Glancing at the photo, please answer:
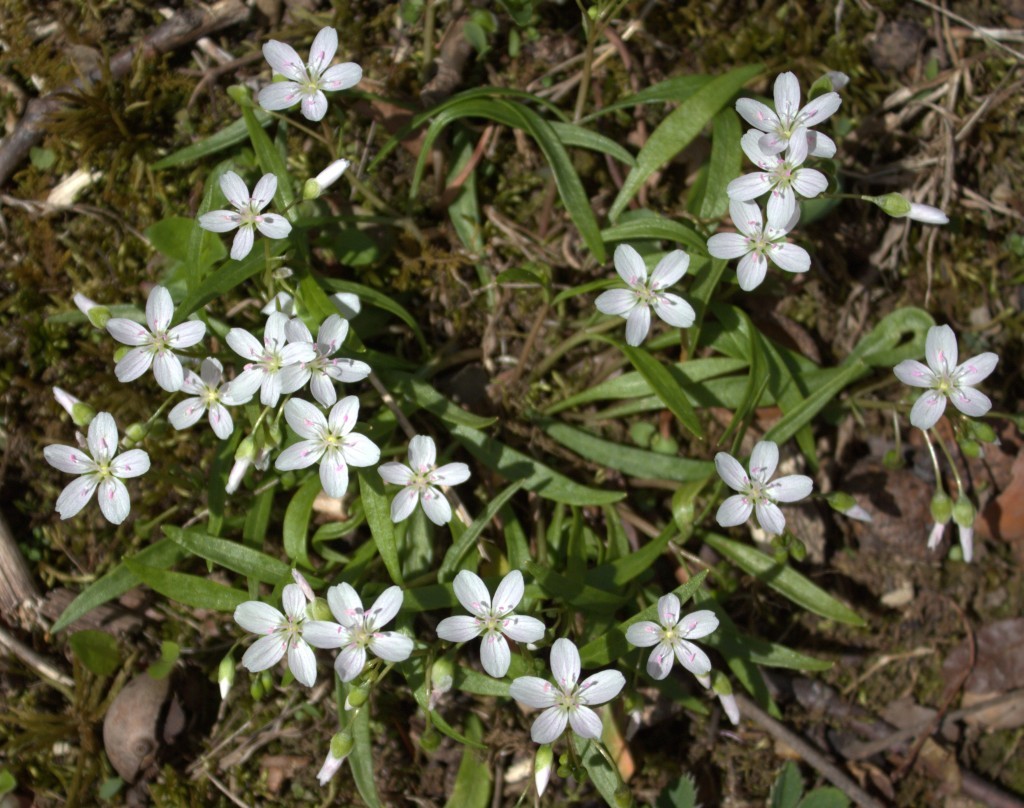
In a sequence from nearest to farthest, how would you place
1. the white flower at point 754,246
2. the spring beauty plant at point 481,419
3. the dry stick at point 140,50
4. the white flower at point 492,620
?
the white flower at point 492,620 → the spring beauty plant at point 481,419 → the white flower at point 754,246 → the dry stick at point 140,50

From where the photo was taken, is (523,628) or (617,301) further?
(617,301)

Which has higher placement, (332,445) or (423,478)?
(332,445)

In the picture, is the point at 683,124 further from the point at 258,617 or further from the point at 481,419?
the point at 258,617

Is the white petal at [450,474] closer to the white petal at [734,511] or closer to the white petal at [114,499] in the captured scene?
the white petal at [734,511]

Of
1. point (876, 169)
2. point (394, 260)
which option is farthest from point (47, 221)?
point (876, 169)

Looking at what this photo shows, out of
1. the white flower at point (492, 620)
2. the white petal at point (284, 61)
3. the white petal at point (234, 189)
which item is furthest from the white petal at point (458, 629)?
the white petal at point (284, 61)

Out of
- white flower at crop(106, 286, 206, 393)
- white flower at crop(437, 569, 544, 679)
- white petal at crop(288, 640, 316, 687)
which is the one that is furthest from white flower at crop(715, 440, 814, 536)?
white flower at crop(106, 286, 206, 393)

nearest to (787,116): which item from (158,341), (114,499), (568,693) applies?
(568,693)

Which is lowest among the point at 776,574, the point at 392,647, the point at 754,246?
the point at 776,574

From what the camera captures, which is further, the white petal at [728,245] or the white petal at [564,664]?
the white petal at [728,245]
